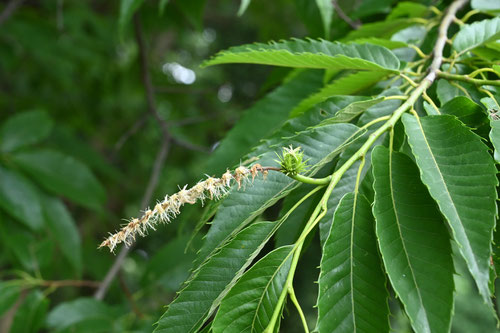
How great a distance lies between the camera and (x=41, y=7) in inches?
108

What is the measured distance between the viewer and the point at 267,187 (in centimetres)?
61

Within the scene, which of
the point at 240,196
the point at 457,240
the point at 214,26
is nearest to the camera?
the point at 457,240

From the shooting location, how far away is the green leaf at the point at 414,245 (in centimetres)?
48

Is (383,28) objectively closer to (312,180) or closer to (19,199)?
(312,180)

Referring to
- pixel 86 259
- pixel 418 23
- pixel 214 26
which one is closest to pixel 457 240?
pixel 418 23

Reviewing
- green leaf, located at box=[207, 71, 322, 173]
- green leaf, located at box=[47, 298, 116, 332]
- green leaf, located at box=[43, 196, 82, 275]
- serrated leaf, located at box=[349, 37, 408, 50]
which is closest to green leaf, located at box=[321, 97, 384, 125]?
serrated leaf, located at box=[349, 37, 408, 50]

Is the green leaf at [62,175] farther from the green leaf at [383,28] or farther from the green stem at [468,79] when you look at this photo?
the green stem at [468,79]

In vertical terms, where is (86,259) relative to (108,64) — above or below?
below

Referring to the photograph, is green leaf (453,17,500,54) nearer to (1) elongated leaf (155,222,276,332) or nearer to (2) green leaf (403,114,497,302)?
(2) green leaf (403,114,497,302)

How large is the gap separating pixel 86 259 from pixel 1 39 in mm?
1044

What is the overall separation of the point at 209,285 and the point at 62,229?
4.13ft

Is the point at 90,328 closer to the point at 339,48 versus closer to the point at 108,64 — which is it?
the point at 339,48

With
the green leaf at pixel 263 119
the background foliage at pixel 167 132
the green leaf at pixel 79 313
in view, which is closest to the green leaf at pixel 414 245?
the background foliage at pixel 167 132

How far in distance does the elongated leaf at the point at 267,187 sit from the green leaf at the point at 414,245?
0.18 ft
